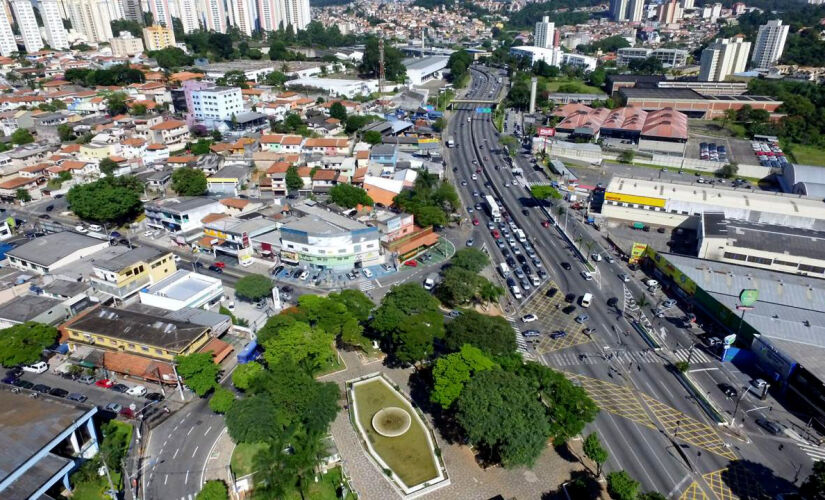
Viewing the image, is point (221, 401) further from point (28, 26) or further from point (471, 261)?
point (28, 26)

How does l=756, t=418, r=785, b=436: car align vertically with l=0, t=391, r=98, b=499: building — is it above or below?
below

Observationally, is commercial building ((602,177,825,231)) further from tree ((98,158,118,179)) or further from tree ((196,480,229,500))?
tree ((98,158,118,179))

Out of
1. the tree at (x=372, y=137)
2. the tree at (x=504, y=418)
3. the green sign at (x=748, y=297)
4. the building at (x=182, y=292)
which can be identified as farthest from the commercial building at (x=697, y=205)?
the building at (x=182, y=292)

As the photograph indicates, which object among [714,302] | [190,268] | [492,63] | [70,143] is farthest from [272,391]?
[492,63]

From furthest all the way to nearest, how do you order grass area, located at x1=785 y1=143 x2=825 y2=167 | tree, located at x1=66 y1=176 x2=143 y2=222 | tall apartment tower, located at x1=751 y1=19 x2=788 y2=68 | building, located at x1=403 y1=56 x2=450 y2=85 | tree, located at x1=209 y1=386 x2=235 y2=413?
tall apartment tower, located at x1=751 y1=19 x2=788 y2=68, building, located at x1=403 y1=56 x2=450 y2=85, grass area, located at x1=785 y1=143 x2=825 y2=167, tree, located at x1=66 y1=176 x2=143 y2=222, tree, located at x1=209 y1=386 x2=235 y2=413

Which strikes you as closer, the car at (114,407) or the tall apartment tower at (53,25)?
the car at (114,407)

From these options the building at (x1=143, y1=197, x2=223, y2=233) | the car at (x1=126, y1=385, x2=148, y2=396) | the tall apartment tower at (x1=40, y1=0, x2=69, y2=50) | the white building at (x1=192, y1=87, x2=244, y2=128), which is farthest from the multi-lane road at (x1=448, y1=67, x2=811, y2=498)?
the tall apartment tower at (x1=40, y1=0, x2=69, y2=50)

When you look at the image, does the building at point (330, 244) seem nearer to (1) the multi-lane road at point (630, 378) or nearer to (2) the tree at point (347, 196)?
(2) the tree at point (347, 196)
